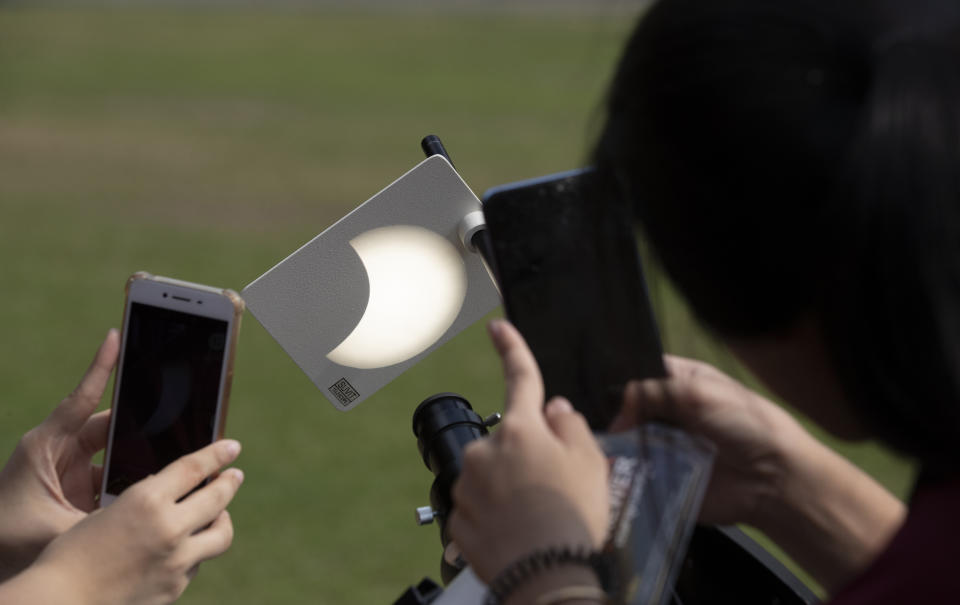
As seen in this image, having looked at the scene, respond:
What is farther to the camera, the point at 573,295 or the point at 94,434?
the point at 94,434

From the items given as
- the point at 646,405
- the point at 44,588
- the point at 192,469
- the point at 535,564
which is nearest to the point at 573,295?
the point at 646,405

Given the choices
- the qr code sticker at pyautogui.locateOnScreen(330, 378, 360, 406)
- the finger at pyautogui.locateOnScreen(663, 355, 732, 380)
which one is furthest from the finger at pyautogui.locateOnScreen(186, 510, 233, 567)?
the finger at pyautogui.locateOnScreen(663, 355, 732, 380)

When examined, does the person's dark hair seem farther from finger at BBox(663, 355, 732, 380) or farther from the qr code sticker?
the qr code sticker

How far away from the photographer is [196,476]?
898 mm

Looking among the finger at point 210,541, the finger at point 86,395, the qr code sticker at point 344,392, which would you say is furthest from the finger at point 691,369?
the finger at point 86,395

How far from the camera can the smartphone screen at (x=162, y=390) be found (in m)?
1.00

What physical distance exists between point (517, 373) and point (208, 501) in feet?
1.13

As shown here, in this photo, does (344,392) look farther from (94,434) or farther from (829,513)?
(829,513)

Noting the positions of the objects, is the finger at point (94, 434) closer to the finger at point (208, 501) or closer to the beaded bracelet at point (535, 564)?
the finger at point (208, 501)

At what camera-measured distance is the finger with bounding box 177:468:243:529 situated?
2.90ft

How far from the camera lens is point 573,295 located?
820mm

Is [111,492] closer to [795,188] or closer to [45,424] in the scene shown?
[45,424]

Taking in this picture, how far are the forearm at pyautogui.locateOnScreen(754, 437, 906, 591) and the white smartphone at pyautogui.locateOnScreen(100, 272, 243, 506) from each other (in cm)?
51

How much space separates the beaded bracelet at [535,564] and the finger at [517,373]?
0.09 metres
